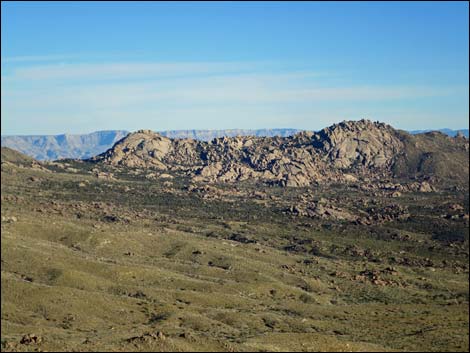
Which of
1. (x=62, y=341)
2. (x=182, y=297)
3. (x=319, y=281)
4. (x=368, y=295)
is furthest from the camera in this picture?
(x=319, y=281)

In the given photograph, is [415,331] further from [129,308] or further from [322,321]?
[129,308]

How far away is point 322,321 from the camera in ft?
423

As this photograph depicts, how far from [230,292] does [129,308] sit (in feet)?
136

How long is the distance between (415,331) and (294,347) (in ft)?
136

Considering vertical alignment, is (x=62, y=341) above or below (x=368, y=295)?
above

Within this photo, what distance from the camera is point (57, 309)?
109625mm

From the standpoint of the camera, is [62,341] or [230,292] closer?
[62,341]

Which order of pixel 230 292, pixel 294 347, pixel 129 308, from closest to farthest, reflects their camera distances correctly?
pixel 294 347
pixel 129 308
pixel 230 292

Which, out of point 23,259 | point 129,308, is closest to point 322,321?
point 129,308

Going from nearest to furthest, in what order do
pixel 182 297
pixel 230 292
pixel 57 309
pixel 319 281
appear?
1. pixel 57 309
2. pixel 182 297
3. pixel 230 292
4. pixel 319 281

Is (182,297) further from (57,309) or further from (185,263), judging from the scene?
(185,263)

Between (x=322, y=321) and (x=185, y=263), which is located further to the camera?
(x=185, y=263)

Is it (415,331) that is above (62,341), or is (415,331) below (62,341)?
below

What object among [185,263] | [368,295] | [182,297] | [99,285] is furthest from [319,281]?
[99,285]
